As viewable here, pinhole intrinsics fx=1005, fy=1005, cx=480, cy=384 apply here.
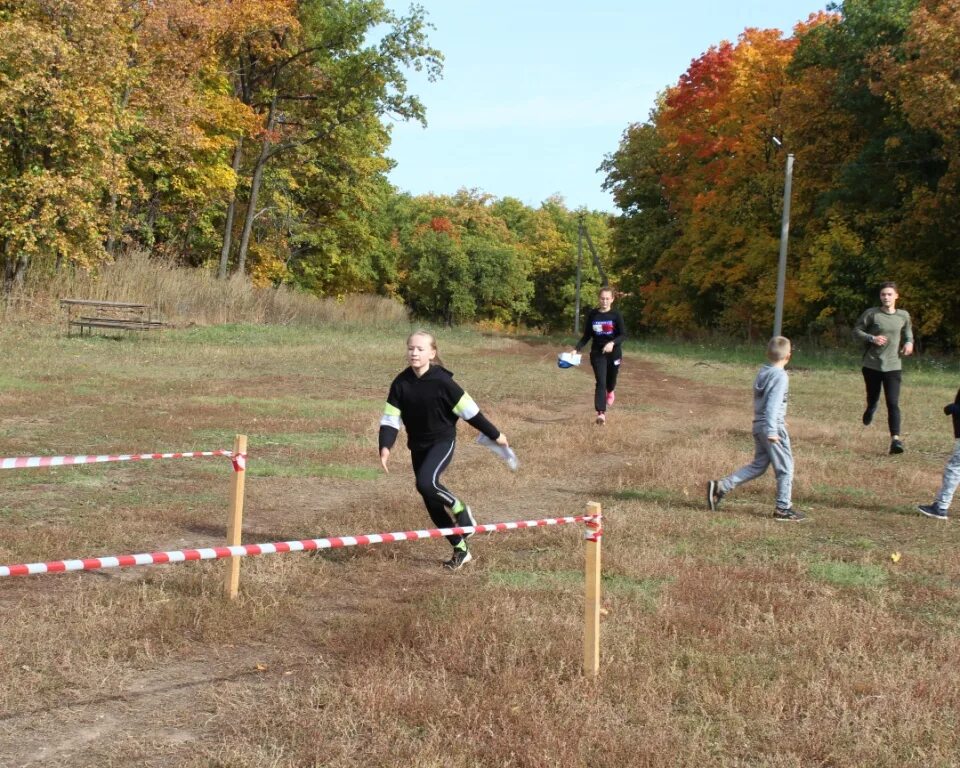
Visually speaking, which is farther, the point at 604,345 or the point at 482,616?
the point at 604,345

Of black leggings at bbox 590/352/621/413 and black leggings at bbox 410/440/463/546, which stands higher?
black leggings at bbox 590/352/621/413

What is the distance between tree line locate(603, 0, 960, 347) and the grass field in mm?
21277

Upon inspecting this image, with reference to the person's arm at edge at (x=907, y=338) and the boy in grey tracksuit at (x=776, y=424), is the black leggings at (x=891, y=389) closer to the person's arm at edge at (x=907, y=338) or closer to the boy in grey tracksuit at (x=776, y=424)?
the person's arm at edge at (x=907, y=338)

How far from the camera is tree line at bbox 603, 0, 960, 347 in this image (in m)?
31.3

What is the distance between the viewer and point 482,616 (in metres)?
5.67

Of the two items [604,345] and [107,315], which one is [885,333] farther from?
[107,315]

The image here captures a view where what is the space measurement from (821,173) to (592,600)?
126 feet

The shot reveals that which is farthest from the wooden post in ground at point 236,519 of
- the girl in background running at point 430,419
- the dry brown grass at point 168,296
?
the dry brown grass at point 168,296

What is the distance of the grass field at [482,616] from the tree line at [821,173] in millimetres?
21277

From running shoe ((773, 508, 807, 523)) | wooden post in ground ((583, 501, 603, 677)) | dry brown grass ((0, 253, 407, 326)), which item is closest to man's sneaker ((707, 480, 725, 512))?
running shoe ((773, 508, 807, 523))

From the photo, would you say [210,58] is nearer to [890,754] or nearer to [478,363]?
[478,363]

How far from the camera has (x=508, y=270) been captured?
293 ft

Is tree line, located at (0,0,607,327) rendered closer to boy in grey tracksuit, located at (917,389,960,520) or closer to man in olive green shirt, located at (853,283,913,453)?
man in olive green shirt, located at (853,283,913,453)

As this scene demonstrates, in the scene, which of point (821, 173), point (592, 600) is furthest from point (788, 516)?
point (821, 173)
